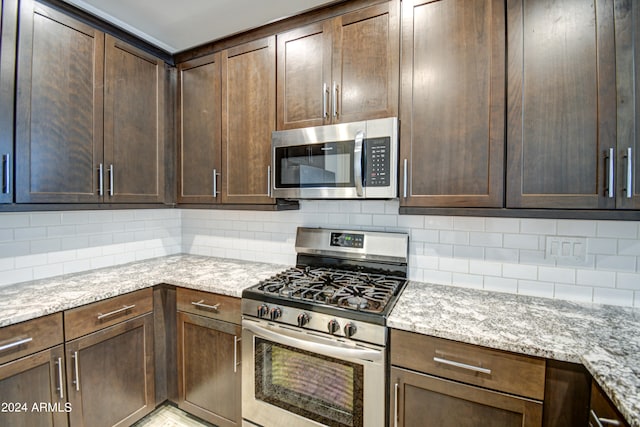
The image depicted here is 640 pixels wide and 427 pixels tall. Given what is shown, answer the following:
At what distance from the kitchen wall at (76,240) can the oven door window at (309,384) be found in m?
1.46

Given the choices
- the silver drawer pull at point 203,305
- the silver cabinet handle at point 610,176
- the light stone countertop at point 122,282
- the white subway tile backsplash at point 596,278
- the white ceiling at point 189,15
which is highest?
the white ceiling at point 189,15

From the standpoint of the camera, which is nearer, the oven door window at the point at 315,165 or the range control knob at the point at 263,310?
the range control knob at the point at 263,310

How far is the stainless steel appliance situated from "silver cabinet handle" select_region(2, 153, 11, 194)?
4.15 feet

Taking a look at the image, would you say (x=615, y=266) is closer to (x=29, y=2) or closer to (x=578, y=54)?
(x=578, y=54)

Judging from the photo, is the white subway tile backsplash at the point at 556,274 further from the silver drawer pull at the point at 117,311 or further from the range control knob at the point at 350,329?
the silver drawer pull at the point at 117,311

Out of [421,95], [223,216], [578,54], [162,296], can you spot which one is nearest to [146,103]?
[223,216]

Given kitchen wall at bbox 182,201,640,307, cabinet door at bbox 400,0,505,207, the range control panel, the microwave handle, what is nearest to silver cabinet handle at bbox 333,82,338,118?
the microwave handle

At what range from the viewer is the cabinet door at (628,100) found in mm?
1096

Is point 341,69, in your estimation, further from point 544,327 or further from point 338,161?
point 544,327

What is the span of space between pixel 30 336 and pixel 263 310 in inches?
40.7

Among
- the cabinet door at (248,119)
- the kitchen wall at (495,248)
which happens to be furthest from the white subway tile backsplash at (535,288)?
the cabinet door at (248,119)

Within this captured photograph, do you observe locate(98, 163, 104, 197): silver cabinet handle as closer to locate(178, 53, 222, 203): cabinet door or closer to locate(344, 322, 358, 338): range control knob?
locate(178, 53, 222, 203): cabinet door

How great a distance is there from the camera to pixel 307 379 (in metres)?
1.44

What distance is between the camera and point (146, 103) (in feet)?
6.75
